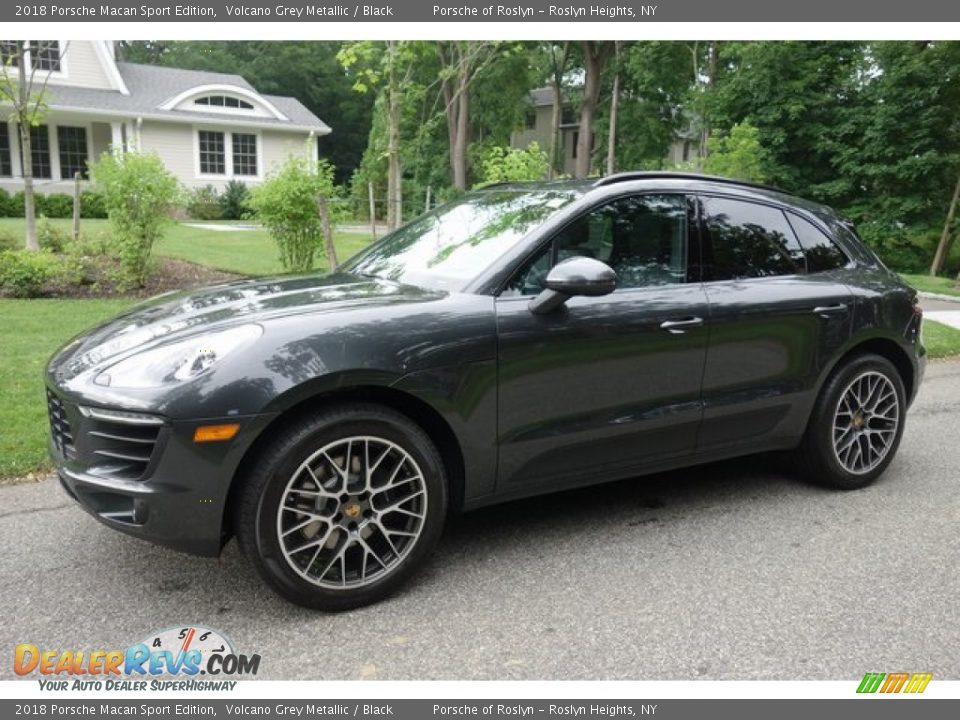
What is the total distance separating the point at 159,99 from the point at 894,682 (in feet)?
98.5

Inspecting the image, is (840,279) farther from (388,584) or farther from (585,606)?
(388,584)

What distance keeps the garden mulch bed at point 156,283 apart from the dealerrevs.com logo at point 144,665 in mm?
7022

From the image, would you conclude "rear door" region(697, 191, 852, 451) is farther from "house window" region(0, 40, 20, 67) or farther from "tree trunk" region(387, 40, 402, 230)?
"house window" region(0, 40, 20, 67)

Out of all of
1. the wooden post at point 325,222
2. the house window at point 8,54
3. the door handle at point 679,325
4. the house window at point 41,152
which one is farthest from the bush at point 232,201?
the door handle at point 679,325

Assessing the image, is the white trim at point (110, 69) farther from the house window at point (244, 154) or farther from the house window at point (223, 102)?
the house window at point (244, 154)

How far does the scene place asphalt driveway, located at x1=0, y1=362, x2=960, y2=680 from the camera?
2.84 metres

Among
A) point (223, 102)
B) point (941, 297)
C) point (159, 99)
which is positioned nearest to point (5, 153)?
point (159, 99)

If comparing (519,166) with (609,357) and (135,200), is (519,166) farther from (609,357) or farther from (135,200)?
(609,357)

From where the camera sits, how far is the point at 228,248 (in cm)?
1545

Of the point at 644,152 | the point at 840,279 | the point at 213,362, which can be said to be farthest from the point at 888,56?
the point at 213,362

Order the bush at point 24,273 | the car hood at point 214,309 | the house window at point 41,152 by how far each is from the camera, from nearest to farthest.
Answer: the car hood at point 214,309 < the bush at point 24,273 < the house window at point 41,152

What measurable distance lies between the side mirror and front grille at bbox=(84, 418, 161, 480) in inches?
64.2

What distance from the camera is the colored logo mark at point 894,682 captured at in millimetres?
2721

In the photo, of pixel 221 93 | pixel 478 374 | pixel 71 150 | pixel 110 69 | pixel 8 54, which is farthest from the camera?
pixel 221 93
